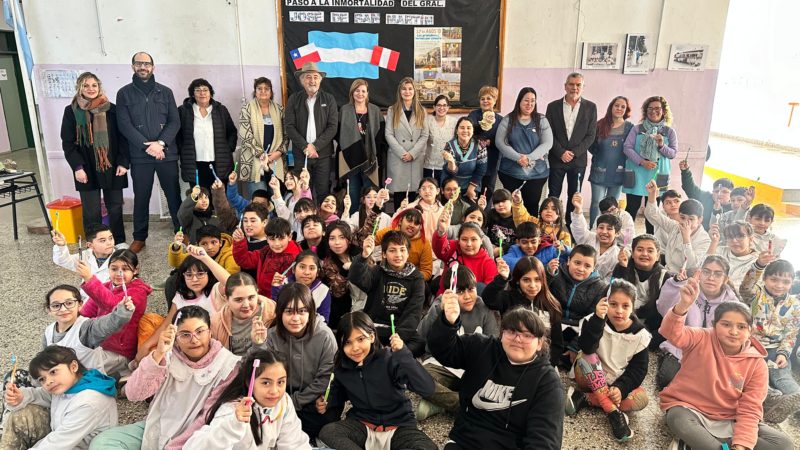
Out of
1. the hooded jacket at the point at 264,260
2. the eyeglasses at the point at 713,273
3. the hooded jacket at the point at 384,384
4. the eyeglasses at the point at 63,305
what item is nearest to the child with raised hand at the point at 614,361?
the eyeglasses at the point at 713,273

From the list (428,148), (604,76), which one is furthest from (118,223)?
(604,76)

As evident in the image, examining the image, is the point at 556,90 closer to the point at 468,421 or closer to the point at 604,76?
the point at 604,76

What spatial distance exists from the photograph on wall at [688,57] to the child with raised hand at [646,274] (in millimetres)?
3188

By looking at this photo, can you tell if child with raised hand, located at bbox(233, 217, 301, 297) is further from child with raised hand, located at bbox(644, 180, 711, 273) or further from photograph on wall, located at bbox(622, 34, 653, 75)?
photograph on wall, located at bbox(622, 34, 653, 75)

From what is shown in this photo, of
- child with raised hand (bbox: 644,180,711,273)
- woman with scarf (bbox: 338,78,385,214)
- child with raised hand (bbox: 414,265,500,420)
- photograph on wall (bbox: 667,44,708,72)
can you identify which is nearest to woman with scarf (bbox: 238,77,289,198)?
woman with scarf (bbox: 338,78,385,214)

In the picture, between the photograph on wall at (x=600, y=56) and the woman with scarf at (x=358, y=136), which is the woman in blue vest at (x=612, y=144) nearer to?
the photograph on wall at (x=600, y=56)

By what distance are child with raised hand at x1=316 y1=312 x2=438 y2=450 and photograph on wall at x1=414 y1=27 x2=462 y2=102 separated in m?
3.67

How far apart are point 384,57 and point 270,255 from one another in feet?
9.35

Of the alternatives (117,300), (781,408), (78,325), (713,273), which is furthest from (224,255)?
(781,408)

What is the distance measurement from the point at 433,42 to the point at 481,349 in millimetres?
3898

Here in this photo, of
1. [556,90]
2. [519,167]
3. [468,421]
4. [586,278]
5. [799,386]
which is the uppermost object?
[556,90]

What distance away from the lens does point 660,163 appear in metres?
4.39

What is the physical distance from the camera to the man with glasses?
4324 mm

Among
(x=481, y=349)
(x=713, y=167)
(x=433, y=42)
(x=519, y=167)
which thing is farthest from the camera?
(x=713, y=167)
